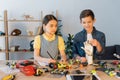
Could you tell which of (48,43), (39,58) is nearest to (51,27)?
(48,43)

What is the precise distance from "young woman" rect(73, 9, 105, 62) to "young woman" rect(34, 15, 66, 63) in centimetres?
16

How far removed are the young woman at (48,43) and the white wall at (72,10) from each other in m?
1.75

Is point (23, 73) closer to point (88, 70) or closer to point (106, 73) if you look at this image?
point (88, 70)

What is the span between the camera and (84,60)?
5.86 feet

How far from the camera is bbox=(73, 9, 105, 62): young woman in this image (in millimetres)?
1938

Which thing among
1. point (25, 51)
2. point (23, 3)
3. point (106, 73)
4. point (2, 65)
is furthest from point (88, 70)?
point (23, 3)

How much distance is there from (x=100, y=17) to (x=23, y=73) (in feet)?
8.61

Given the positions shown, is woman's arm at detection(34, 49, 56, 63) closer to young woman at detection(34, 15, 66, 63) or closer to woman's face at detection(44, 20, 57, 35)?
young woman at detection(34, 15, 66, 63)

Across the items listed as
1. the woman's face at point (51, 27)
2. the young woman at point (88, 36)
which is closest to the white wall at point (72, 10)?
the young woman at point (88, 36)

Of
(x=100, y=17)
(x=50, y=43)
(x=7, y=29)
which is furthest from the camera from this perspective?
(x=100, y=17)

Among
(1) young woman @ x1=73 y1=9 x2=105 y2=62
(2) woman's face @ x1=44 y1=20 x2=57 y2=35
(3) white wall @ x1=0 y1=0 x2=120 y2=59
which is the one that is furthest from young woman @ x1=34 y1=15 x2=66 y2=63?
(3) white wall @ x1=0 y1=0 x2=120 y2=59

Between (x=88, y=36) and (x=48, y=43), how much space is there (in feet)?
1.31

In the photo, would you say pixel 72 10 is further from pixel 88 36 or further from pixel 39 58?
pixel 39 58

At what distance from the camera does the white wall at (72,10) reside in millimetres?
3711
